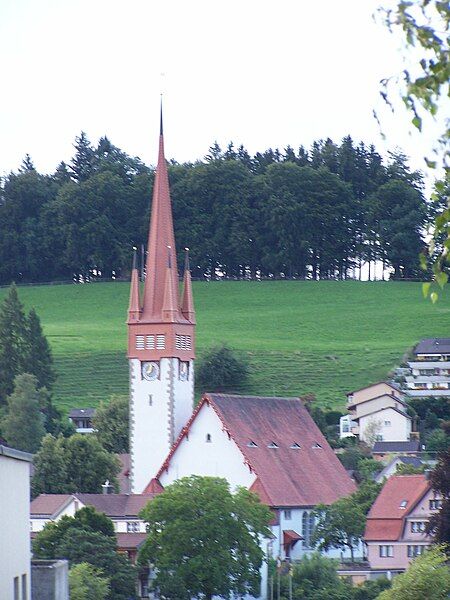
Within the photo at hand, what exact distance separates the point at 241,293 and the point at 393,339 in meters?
20.0

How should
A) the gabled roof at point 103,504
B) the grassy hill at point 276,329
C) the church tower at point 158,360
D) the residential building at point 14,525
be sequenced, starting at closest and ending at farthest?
the residential building at point 14,525, the gabled roof at point 103,504, the church tower at point 158,360, the grassy hill at point 276,329

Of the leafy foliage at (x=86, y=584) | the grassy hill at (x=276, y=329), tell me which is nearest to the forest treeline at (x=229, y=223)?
the grassy hill at (x=276, y=329)

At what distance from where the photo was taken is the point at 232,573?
5972 cm

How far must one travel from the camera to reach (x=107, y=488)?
82750 mm

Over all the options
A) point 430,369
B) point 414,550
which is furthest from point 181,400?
point 430,369

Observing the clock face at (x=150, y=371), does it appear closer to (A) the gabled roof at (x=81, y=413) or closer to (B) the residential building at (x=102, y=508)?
(B) the residential building at (x=102, y=508)

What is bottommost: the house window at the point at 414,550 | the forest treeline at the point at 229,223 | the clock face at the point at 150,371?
the house window at the point at 414,550

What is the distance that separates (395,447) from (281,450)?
65.0 feet

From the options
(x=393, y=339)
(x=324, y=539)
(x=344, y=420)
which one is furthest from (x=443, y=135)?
(x=393, y=339)

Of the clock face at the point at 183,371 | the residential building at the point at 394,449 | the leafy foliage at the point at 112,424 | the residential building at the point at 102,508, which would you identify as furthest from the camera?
the leafy foliage at the point at 112,424

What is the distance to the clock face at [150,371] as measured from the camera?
264 feet

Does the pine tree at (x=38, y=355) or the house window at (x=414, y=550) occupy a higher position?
the pine tree at (x=38, y=355)

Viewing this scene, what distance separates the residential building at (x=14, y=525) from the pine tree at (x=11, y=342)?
9051 cm

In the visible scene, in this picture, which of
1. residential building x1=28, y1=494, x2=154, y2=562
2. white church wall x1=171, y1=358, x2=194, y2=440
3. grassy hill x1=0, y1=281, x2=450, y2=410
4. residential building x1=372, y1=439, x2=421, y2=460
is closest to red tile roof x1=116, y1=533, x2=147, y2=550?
residential building x1=28, y1=494, x2=154, y2=562
